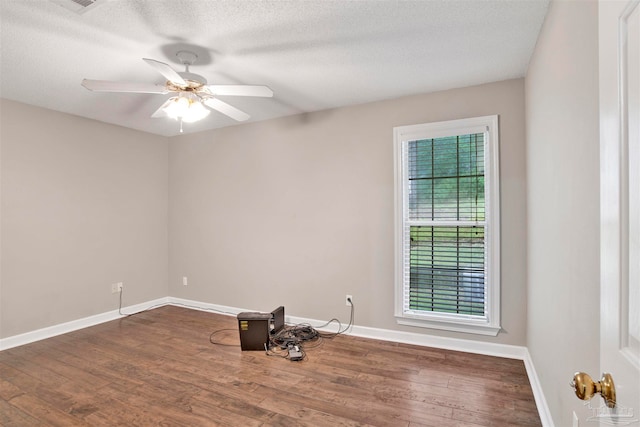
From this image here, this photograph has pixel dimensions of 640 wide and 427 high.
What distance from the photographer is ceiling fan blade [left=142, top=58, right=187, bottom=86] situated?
6.18 ft

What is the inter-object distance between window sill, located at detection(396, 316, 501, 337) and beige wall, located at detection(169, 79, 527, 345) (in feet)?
0.22

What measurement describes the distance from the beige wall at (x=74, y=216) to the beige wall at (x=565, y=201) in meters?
4.70

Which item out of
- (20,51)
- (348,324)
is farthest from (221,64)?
(348,324)

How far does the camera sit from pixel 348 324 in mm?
3600

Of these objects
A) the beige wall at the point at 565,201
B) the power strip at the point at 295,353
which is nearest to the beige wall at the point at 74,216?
the power strip at the point at 295,353

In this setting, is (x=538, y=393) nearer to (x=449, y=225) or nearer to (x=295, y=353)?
(x=449, y=225)

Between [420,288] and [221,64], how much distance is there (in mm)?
2773

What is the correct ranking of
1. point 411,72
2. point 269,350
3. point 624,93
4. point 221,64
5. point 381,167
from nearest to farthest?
point 624,93, point 221,64, point 411,72, point 269,350, point 381,167

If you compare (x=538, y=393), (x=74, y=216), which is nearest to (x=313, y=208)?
(x=538, y=393)

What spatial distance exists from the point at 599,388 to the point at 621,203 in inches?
16.1

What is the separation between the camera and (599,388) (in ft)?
2.34

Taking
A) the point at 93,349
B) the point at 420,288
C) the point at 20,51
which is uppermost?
the point at 20,51

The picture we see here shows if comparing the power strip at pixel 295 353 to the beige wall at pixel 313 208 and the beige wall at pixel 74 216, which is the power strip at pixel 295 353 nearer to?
the beige wall at pixel 313 208

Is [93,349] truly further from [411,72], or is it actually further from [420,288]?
[411,72]
